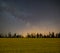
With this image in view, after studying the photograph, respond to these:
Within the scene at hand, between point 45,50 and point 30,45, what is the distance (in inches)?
30.7

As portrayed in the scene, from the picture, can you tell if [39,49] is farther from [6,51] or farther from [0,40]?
[0,40]

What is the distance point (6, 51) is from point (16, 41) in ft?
4.30

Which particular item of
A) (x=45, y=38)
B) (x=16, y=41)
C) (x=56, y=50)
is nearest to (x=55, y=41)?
(x=45, y=38)

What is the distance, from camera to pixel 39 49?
6.59 metres

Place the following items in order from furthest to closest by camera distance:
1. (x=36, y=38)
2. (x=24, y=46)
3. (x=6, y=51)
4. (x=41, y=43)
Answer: (x=36, y=38) < (x=41, y=43) < (x=24, y=46) < (x=6, y=51)

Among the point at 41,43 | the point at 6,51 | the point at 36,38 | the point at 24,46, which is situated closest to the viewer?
the point at 6,51

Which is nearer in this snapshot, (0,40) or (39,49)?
(39,49)

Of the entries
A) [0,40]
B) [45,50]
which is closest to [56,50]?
[45,50]

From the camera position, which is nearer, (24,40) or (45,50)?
(45,50)

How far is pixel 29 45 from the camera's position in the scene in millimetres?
7070

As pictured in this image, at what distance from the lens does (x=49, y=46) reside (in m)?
7.12

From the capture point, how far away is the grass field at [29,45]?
6.46m

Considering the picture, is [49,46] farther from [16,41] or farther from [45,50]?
[16,41]

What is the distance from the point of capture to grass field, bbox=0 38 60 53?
6.46 m
